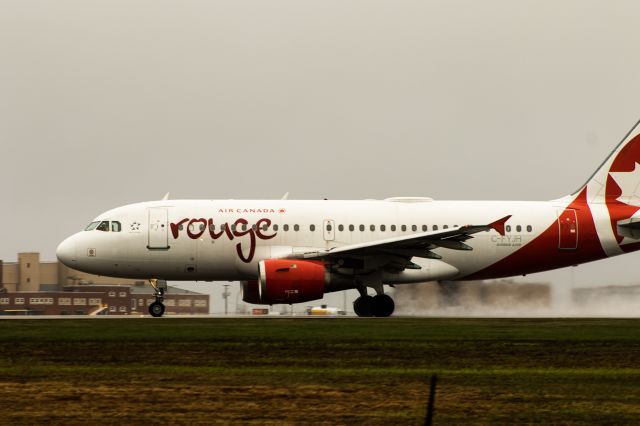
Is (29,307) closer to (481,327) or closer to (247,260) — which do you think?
(247,260)

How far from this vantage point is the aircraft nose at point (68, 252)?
121ft

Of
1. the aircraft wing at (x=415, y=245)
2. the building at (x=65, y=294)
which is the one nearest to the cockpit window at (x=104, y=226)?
the aircraft wing at (x=415, y=245)

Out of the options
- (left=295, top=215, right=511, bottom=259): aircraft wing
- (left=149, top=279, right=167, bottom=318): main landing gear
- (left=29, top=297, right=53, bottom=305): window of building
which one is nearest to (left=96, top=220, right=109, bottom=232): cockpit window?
(left=149, top=279, right=167, bottom=318): main landing gear

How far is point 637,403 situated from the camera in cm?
1304

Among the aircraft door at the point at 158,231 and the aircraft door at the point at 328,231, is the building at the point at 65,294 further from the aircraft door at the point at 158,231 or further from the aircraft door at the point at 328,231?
the aircraft door at the point at 328,231

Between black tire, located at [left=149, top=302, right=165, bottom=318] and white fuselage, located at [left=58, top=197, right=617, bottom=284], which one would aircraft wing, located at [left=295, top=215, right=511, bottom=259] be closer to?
white fuselage, located at [left=58, top=197, right=617, bottom=284]

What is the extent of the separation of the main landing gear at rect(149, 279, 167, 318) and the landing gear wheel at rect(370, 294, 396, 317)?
22.6 ft

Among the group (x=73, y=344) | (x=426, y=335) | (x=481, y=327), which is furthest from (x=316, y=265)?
(x=73, y=344)

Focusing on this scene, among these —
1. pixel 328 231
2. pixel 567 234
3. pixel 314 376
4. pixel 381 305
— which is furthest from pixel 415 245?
pixel 314 376

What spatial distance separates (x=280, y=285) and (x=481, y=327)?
320 inches

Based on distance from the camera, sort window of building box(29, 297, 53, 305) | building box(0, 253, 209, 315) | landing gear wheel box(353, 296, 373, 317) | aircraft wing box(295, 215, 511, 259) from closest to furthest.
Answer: aircraft wing box(295, 215, 511, 259)
landing gear wheel box(353, 296, 373, 317)
building box(0, 253, 209, 315)
window of building box(29, 297, 53, 305)

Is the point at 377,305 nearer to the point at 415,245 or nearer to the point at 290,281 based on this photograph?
the point at 415,245

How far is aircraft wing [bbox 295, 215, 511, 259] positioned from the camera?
34062 mm

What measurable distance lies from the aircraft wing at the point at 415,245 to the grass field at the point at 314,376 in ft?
29.3
